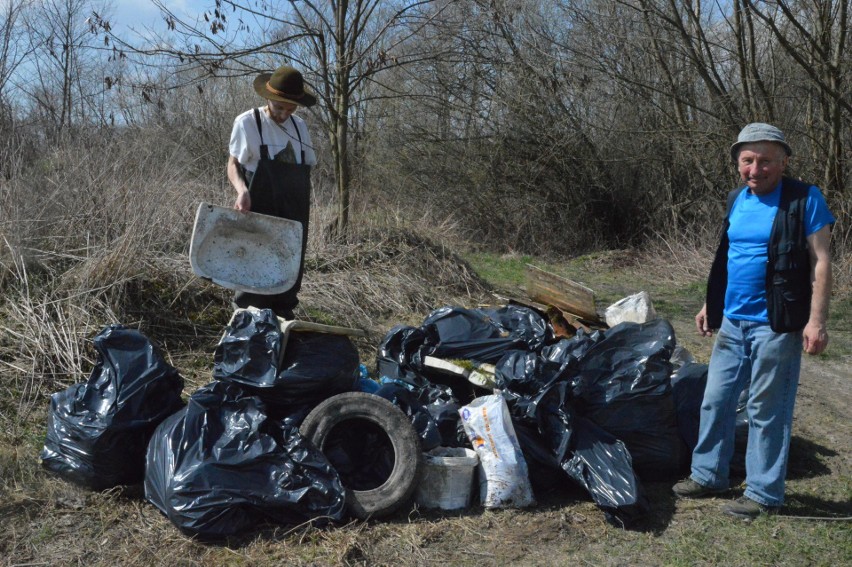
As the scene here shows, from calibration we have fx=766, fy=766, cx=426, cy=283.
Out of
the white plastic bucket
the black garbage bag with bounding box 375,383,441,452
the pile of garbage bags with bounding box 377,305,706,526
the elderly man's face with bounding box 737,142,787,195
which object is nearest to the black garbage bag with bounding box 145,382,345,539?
the white plastic bucket

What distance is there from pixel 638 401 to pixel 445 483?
106cm

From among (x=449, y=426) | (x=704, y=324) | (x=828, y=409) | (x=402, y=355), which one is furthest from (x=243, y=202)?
(x=828, y=409)

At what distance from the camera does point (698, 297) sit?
28.7ft

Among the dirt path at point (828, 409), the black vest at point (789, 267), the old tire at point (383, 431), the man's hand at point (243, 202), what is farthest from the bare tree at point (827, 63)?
the old tire at point (383, 431)

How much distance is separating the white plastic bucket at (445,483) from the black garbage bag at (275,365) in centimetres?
62

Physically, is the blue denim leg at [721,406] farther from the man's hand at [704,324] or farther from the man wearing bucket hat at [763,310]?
the man's hand at [704,324]

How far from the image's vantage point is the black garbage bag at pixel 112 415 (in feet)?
10.9

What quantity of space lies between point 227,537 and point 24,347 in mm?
2252

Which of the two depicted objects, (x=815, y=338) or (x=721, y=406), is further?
(x=721, y=406)

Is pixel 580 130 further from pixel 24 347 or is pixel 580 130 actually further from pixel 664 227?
pixel 24 347

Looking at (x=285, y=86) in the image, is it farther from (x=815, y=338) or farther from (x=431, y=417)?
(x=815, y=338)

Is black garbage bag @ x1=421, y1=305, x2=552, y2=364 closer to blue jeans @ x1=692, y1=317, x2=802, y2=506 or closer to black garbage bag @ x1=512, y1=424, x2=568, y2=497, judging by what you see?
black garbage bag @ x1=512, y1=424, x2=568, y2=497

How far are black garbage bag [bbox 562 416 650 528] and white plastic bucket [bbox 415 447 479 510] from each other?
465 millimetres

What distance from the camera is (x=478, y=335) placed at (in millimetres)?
4512
